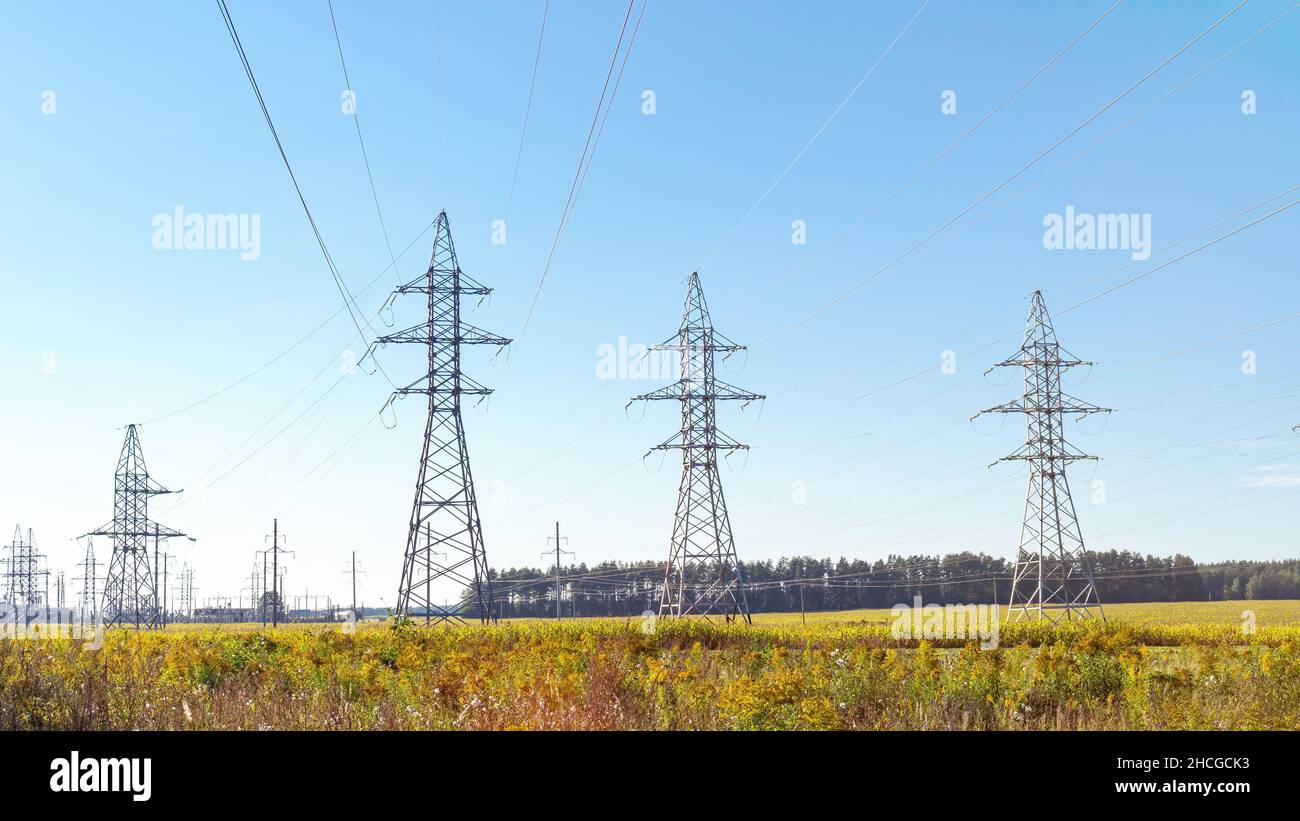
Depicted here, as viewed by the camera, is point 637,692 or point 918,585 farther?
point 918,585

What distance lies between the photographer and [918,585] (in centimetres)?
11575

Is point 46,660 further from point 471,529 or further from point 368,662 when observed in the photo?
point 471,529

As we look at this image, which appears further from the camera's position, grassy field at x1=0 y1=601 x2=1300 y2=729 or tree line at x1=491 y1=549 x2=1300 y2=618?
tree line at x1=491 y1=549 x2=1300 y2=618

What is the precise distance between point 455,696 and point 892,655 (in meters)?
8.28

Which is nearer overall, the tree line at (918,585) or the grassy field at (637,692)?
Answer: the grassy field at (637,692)

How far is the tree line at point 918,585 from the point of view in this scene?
111m

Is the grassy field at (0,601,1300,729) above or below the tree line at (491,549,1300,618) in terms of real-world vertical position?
above

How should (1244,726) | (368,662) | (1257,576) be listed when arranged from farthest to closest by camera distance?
(1257,576)
(368,662)
(1244,726)

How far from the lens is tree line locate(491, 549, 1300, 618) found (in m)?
111

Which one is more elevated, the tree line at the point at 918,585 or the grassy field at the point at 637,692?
the grassy field at the point at 637,692
